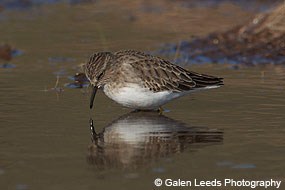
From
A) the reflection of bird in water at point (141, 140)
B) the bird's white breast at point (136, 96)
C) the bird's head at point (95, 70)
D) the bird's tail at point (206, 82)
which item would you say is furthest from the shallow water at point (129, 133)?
the bird's head at point (95, 70)

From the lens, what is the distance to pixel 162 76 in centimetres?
1143

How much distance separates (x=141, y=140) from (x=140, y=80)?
174 centimetres

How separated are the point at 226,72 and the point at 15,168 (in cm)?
626

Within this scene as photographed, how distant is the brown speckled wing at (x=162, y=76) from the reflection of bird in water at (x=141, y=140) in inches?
21.9

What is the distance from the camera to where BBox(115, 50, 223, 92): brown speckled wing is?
1125cm

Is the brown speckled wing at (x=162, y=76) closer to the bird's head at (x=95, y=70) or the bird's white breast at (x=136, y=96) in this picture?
the bird's white breast at (x=136, y=96)

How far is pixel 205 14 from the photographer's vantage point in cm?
2020

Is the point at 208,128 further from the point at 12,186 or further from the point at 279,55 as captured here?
the point at 279,55

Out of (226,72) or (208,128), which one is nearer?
(208,128)

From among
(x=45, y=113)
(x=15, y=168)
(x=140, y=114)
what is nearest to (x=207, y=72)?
(x=140, y=114)

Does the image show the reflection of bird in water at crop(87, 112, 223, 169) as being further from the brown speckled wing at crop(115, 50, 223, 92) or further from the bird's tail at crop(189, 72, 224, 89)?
the bird's tail at crop(189, 72, 224, 89)

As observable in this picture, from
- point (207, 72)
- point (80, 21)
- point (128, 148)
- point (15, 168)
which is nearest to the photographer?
point (15, 168)

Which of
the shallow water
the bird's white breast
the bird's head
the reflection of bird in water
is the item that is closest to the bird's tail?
the shallow water

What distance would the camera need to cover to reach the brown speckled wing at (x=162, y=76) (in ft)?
36.9
